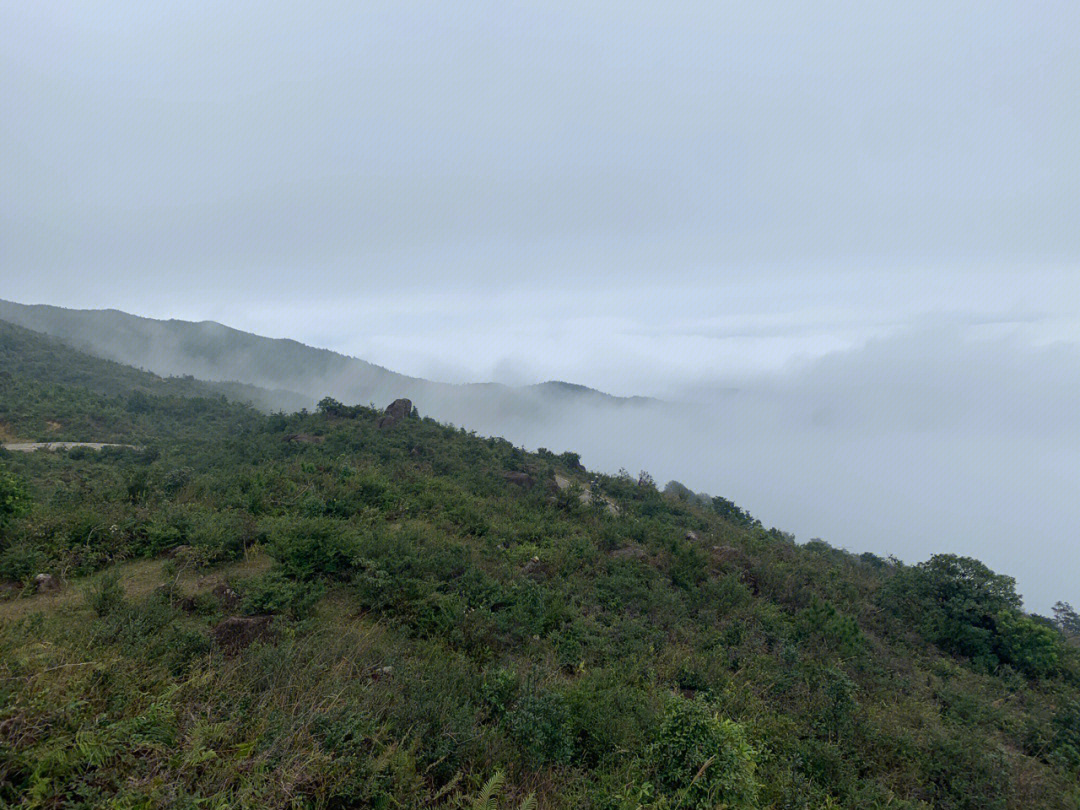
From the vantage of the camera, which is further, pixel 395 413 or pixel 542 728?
pixel 395 413

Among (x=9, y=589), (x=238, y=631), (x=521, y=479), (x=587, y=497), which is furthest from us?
(x=587, y=497)

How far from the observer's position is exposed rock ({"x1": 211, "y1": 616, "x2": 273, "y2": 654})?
573cm

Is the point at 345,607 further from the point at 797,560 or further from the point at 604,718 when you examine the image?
the point at 797,560

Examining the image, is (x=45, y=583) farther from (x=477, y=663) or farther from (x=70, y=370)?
(x=70, y=370)

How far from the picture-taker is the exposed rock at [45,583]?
7410 mm

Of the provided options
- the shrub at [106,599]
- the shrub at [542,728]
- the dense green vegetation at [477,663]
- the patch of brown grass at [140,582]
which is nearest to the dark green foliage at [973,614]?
the dense green vegetation at [477,663]

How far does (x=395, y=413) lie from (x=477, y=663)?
2122 cm

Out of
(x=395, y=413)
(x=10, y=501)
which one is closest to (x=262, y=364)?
(x=395, y=413)

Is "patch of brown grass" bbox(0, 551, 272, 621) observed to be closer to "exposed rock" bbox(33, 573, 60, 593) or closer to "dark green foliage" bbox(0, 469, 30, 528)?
"exposed rock" bbox(33, 573, 60, 593)

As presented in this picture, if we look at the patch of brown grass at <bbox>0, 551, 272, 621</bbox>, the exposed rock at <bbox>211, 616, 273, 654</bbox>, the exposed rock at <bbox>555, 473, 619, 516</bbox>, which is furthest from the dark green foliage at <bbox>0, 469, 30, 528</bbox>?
the exposed rock at <bbox>555, 473, 619, 516</bbox>

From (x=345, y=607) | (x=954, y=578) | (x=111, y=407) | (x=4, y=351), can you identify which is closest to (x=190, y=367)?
(x=4, y=351)

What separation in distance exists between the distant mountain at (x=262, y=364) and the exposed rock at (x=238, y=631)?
210ft

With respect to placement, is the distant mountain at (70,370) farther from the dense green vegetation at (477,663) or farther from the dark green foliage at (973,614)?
the dark green foliage at (973,614)

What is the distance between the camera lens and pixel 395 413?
26.5m
